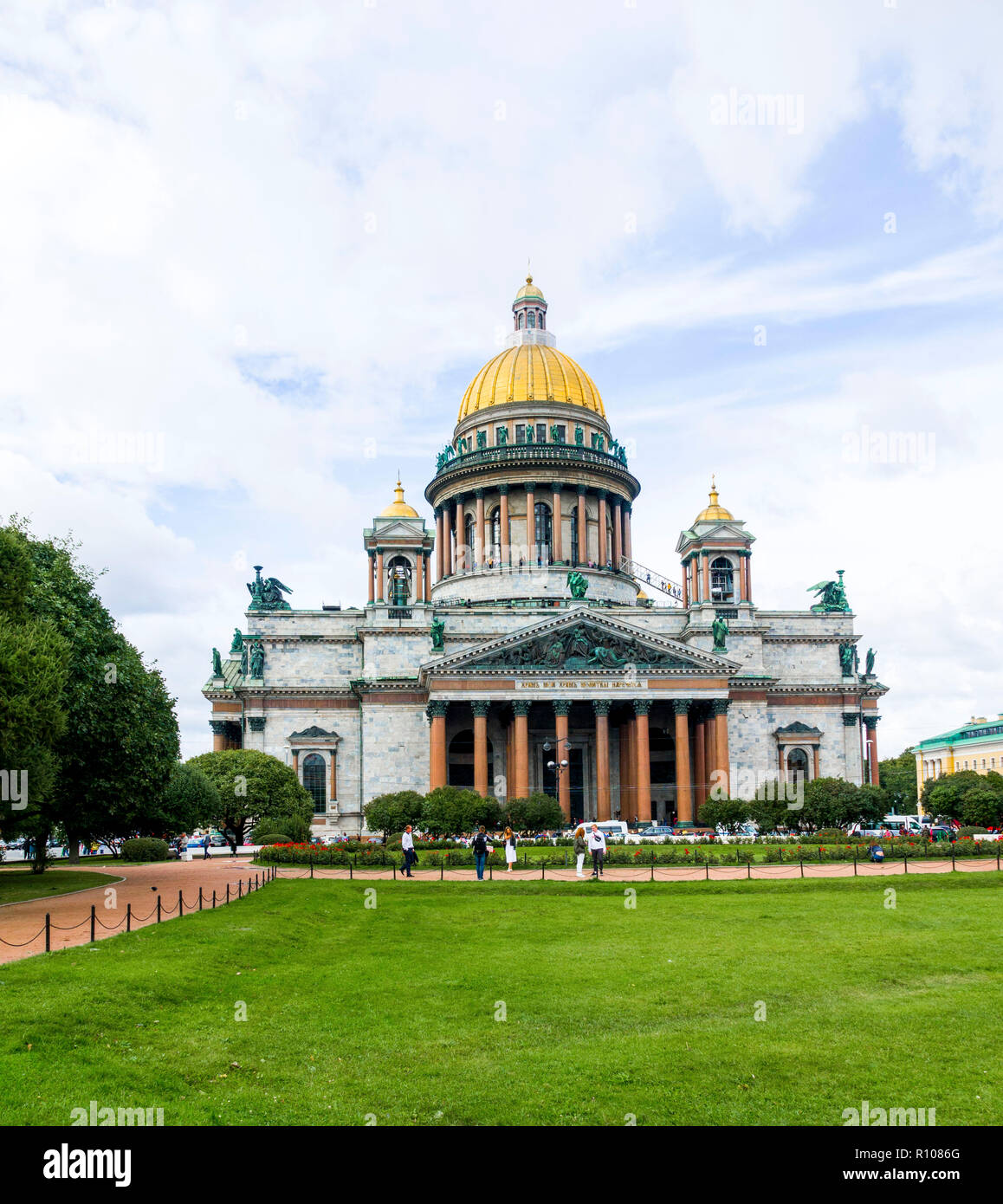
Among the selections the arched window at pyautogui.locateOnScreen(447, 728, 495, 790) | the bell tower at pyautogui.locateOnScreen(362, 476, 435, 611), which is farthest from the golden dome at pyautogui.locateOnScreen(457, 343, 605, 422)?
Answer: the arched window at pyautogui.locateOnScreen(447, 728, 495, 790)

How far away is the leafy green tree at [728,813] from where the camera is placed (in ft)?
201

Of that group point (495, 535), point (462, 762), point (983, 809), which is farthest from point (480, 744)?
point (983, 809)

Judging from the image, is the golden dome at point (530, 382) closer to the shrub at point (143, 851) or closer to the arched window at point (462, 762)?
the arched window at point (462, 762)

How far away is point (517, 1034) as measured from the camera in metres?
16.2

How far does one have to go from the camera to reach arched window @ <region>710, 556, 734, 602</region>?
79.9 m

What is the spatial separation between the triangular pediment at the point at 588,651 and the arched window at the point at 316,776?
39.2 feet

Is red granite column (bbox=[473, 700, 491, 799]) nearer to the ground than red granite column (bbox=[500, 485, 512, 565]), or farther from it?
nearer to the ground

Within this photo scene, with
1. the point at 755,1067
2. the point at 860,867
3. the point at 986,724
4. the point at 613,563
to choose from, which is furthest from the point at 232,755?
the point at 986,724

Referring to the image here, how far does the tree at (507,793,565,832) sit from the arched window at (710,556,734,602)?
2684cm

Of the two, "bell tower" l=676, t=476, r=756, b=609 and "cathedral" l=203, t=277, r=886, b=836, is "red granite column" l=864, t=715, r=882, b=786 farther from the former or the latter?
"bell tower" l=676, t=476, r=756, b=609

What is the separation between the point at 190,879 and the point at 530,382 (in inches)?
2367

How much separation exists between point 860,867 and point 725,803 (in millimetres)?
21668

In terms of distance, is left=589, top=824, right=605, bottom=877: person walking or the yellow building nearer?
left=589, top=824, right=605, bottom=877: person walking
